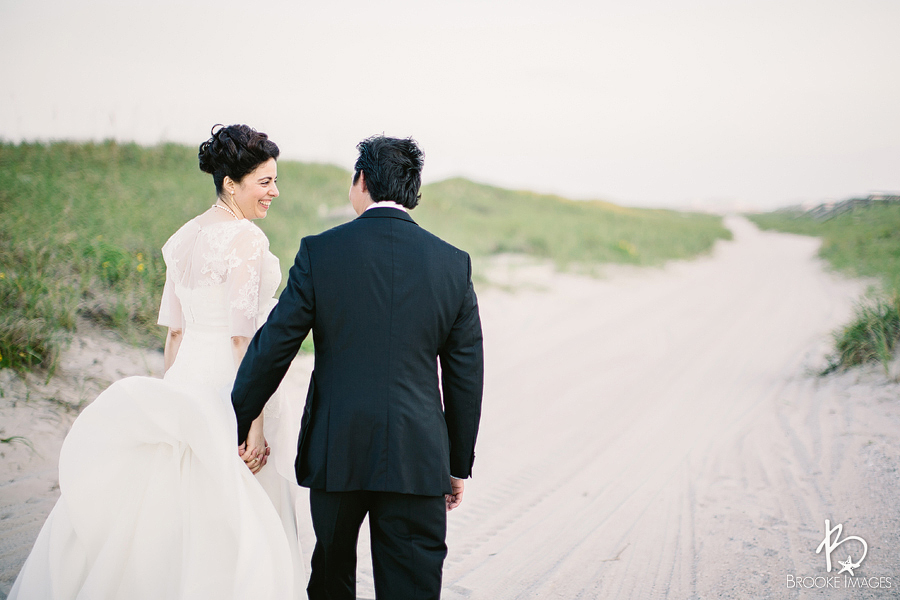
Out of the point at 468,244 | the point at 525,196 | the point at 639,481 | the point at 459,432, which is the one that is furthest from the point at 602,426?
the point at 525,196

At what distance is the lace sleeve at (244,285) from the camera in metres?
2.28

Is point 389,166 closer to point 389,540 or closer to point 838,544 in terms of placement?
point 389,540

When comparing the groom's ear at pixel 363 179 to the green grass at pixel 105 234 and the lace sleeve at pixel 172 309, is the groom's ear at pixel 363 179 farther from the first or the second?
the green grass at pixel 105 234

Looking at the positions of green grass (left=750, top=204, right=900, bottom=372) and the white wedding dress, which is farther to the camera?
green grass (left=750, top=204, right=900, bottom=372)

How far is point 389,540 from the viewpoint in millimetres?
1998

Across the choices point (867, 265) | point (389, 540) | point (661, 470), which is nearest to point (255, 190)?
point (389, 540)

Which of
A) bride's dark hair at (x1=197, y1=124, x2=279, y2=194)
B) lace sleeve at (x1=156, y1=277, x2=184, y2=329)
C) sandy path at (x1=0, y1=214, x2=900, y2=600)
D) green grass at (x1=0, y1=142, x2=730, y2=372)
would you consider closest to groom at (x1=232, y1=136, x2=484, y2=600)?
bride's dark hair at (x1=197, y1=124, x2=279, y2=194)

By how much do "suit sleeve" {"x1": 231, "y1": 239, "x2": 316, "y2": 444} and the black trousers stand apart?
17.4 inches

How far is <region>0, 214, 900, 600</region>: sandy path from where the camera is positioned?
3107 mm

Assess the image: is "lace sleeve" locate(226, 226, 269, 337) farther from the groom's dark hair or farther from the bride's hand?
the groom's dark hair

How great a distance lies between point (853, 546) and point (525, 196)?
30.0 metres

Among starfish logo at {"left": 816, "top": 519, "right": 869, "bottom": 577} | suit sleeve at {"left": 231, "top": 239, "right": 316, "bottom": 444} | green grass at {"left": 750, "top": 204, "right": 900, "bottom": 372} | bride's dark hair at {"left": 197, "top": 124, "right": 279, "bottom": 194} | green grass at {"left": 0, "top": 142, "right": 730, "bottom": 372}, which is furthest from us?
green grass at {"left": 750, "top": 204, "right": 900, "bottom": 372}

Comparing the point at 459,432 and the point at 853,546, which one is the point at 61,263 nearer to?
the point at 459,432

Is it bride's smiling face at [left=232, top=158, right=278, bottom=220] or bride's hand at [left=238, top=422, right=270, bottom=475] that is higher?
bride's smiling face at [left=232, top=158, right=278, bottom=220]
